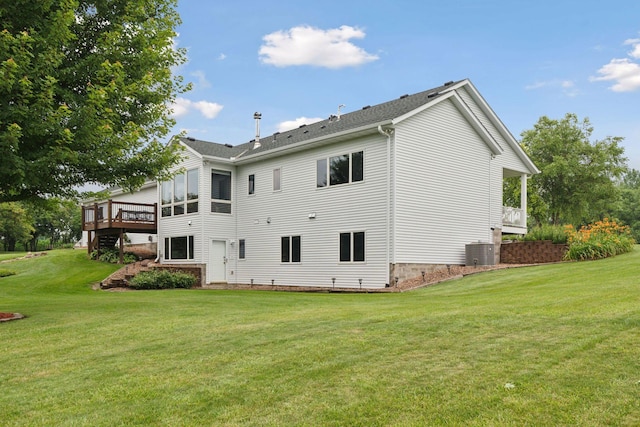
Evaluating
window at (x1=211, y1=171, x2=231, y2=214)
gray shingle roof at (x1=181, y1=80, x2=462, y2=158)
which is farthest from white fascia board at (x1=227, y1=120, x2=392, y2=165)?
window at (x1=211, y1=171, x2=231, y2=214)

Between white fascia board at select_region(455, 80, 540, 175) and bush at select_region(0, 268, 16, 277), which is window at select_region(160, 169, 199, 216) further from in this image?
white fascia board at select_region(455, 80, 540, 175)

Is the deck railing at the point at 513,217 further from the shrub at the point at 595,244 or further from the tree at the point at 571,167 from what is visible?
the tree at the point at 571,167

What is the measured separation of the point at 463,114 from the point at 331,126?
5124 millimetres

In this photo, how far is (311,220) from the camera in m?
21.0

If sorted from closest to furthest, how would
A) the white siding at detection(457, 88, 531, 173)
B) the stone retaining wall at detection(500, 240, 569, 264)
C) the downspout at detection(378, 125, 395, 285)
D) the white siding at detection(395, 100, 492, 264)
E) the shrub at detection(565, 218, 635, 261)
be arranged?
1. the downspout at detection(378, 125, 395, 285)
2. the white siding at detection(395, 100, 492, 264)
3. the shrub at detection(565, 218, 635, 261)
4. the stone retaining wall at detection(500, 240, 569, 264)
5. the white siding at detection(457, 88, 531, 173)

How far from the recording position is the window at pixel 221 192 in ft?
79.8

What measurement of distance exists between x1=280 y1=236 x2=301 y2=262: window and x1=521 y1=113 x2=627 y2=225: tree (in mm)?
24608

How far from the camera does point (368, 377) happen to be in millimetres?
5285

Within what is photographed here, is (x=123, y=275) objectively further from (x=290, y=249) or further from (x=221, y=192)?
(x=290, y=249)

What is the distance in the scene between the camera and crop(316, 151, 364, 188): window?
1941 centimetres

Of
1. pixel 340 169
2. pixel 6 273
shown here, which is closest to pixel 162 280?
pixel 340 169

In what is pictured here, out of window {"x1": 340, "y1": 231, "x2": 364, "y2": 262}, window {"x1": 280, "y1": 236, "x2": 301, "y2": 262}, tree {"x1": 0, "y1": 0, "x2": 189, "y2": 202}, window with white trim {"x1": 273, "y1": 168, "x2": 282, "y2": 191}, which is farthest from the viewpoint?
window with white trim {"x1": 273, "y1": 168, "x2": 282, "y2": 191}

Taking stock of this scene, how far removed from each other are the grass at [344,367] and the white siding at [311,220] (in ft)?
29.5

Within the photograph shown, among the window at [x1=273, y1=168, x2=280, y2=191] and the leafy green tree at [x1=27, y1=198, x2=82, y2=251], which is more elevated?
the window at [x1=273, y1=168, x2=280, y2=191]
